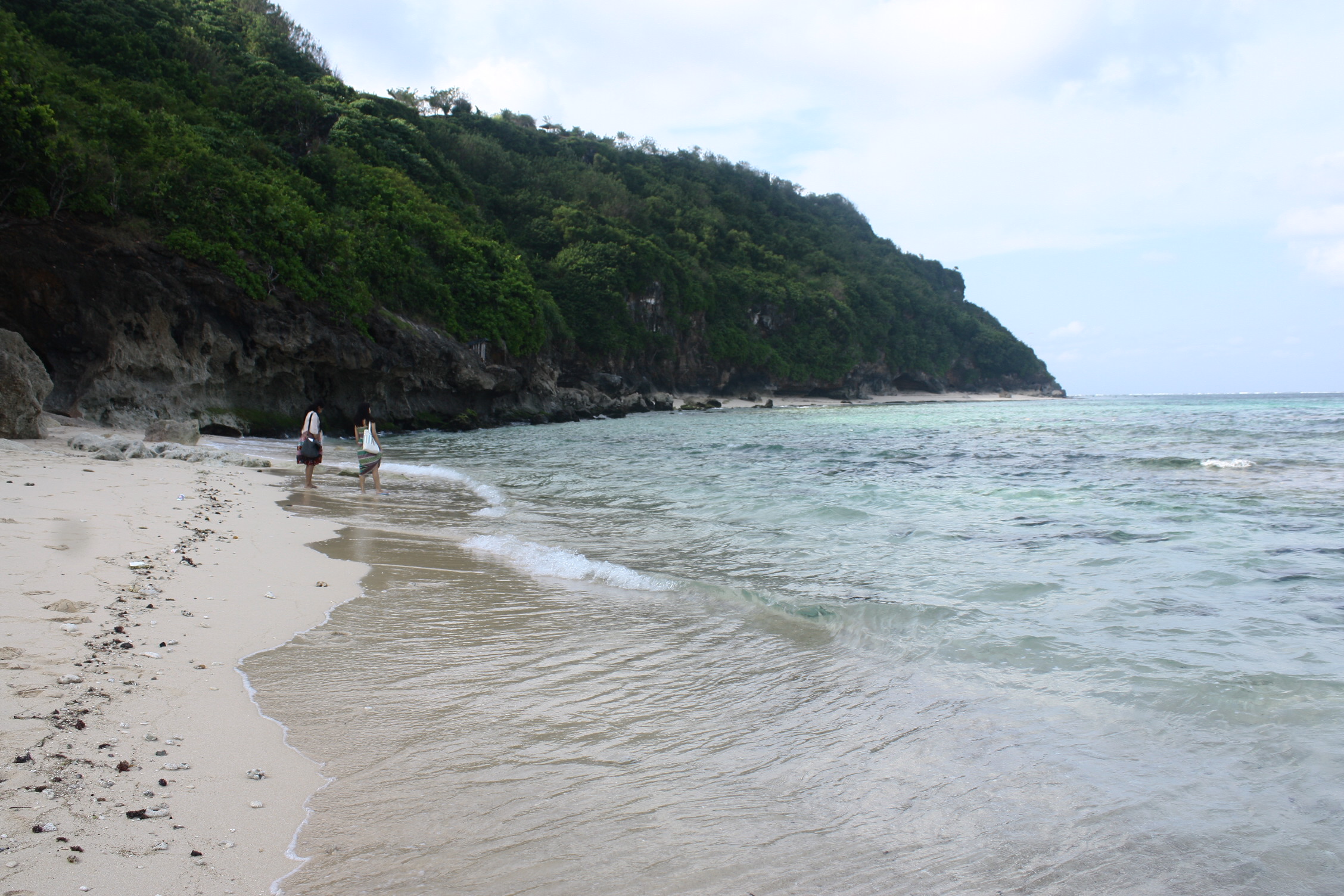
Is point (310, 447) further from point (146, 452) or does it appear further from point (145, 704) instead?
point (145, 704)

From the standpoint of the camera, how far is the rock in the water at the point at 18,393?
11.2 meters

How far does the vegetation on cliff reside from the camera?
2167 cm

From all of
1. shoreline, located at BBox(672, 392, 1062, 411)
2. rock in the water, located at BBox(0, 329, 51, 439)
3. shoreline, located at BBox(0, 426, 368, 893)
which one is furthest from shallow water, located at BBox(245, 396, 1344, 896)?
shoreline, located at BBox(672, 392, 1062, 411)

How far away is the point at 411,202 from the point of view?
3703 centimetres

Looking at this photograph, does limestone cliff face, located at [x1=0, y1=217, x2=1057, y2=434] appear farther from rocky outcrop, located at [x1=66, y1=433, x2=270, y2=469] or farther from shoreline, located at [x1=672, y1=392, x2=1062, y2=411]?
shoreline, located at [x1=672, y1=392, x2=1062, y2=411]

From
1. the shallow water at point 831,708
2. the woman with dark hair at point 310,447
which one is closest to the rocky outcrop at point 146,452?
the woman with dark hair at point 310,447

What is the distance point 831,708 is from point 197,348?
23.2 meters

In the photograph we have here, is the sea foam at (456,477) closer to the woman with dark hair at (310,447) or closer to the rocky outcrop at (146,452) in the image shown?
the woman with dark hair at (310,447)

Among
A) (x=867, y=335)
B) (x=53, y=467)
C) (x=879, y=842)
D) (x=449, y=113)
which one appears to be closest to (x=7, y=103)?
(x=53, y=467)

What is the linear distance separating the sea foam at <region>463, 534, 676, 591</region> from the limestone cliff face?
1622 centimetres

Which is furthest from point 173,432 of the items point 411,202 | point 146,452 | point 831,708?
point 411,202

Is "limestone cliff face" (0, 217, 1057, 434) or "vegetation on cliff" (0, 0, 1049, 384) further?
"vegetation on cliff" (0, 0, 1049, 384)

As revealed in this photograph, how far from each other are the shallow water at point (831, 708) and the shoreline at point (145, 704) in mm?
191

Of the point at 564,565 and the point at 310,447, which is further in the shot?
the point at 310,447
